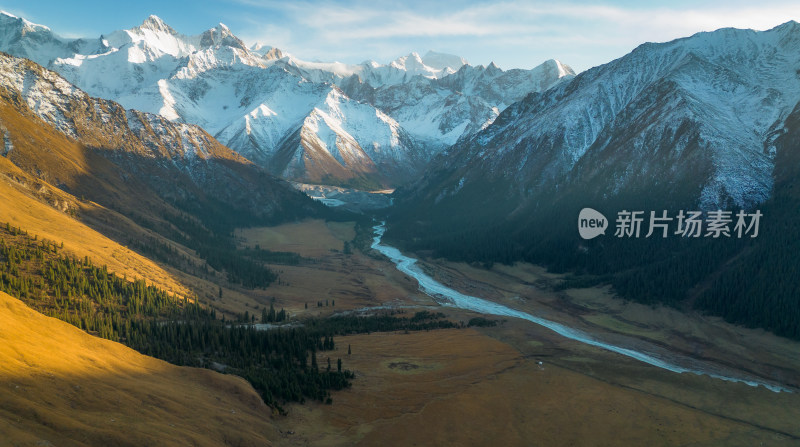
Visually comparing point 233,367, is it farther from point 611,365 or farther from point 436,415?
point 611,365

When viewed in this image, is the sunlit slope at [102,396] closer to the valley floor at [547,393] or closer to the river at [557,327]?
the valley floor at [547,393]

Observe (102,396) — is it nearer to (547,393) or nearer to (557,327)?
(547,393)

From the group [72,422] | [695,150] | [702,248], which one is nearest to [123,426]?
[72,422]

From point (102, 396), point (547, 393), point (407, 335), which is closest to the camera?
point (102, 396)

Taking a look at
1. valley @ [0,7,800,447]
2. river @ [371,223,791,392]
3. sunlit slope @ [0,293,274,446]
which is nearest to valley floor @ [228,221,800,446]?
valley @ [0,7,800,447]

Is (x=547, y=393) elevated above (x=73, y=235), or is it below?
below
